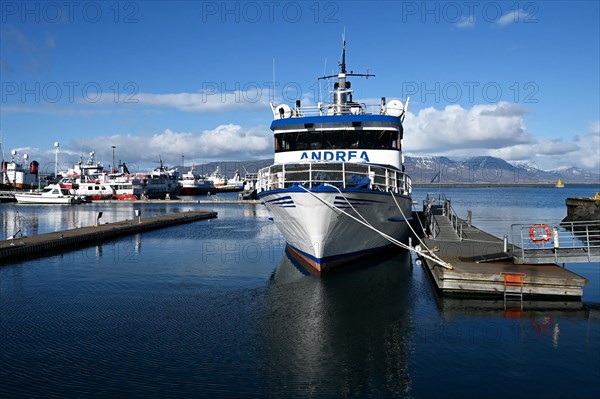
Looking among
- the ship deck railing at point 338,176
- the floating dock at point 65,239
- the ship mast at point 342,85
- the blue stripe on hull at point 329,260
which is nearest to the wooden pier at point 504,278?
the blue stripe on hull at point 329,260

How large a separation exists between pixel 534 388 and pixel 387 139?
Result: 1641 centimetres

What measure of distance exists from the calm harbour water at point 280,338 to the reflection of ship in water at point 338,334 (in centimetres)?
4

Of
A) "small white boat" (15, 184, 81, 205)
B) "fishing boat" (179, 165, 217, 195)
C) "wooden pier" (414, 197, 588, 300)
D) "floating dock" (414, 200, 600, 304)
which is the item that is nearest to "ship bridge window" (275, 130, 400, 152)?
"floating dock" (414, 200, 600, 304)

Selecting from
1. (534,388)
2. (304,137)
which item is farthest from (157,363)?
(304,137)

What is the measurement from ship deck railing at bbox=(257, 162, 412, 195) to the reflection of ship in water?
13.1 feet

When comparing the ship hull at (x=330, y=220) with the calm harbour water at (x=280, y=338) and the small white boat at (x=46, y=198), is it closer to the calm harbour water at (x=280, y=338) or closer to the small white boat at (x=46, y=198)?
the calm harbour water at (x=280, y=338)

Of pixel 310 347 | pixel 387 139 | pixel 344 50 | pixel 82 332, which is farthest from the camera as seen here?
pixel 344 50

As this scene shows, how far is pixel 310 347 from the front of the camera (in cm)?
1261

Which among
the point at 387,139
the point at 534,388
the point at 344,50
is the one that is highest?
the point at 344,50

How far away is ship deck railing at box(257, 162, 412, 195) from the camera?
21156 millimetres

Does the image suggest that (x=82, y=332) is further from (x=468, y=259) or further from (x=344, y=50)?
(x=344, y=50)

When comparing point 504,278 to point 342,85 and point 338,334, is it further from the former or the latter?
point 342,85

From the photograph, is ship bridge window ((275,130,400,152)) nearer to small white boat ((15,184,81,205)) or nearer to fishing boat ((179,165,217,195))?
small white boat ((15,184,81,205))

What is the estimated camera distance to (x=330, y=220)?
19.6 metres
